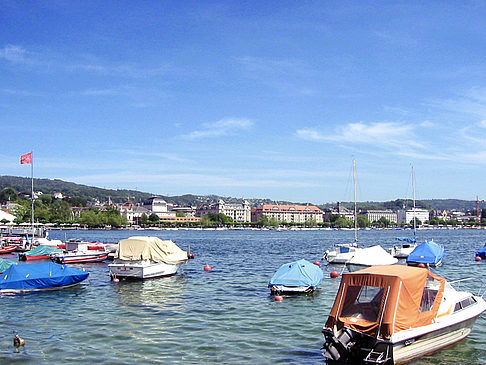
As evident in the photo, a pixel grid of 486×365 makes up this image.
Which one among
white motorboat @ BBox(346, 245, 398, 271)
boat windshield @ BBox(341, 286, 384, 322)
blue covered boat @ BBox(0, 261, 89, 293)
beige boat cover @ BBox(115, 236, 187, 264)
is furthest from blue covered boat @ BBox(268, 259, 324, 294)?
white motorboat @ BBox(346, 245, 398, 271)

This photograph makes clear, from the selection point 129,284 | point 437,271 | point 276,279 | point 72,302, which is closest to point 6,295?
point 72,302

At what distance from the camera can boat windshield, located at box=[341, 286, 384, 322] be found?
704 inches

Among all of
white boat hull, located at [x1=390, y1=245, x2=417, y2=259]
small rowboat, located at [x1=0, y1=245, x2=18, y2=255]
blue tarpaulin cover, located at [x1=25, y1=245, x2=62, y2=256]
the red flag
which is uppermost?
the red flag

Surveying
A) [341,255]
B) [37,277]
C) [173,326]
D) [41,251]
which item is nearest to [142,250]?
[37,277]

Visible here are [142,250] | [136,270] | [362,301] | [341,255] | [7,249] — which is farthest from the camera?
[7,249]

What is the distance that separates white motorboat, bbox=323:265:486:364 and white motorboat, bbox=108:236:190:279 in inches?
936

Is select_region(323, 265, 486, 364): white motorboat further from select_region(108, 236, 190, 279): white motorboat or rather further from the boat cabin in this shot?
select_region(108, 236, 190, 279): white motorboat

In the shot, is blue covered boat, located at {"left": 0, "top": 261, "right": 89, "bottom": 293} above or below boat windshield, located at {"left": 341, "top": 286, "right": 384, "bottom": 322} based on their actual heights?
below

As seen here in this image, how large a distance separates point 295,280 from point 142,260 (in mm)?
13551

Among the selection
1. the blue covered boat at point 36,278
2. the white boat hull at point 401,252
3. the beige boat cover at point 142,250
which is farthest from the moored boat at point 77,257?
the white boat hull at point 401,252

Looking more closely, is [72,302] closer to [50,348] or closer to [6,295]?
[6,295]

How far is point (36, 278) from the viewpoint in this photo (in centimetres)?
3228

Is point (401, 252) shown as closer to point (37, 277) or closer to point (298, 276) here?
point (298, 276)

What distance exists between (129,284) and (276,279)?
11.7 metres
